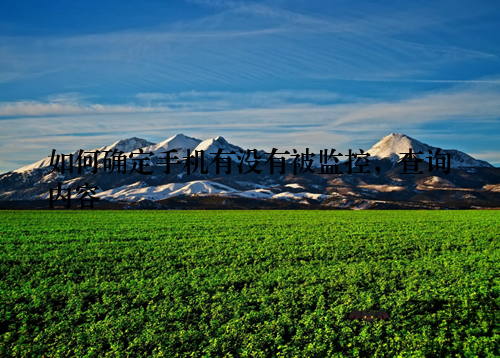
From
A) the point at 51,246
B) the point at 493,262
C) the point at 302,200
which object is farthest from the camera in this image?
the point at 302,200

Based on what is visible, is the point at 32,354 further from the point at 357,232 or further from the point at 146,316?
the point at 357,232

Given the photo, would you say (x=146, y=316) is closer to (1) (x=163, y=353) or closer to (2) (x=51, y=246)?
(1) (x=163, y=353)

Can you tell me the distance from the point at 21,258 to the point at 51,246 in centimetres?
409

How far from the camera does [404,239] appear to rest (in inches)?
1166

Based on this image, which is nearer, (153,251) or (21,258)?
(21,258)

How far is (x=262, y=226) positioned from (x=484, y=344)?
2939 centimetres

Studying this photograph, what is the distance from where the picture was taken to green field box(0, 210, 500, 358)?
1145 centimetres

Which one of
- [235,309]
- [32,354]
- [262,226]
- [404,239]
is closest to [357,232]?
[404,239]

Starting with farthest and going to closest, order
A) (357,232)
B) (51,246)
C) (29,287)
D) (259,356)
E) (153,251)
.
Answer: (357,232), (51,246), (153,251), (29,287), (259,356)

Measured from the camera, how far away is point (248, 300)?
14516 millimetres

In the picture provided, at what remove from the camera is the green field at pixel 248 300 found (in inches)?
451

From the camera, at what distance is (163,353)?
11.0 metres

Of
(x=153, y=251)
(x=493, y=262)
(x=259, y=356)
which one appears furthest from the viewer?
(x=153, y=251)

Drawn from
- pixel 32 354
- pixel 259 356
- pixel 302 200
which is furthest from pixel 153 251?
pixel 302 200
